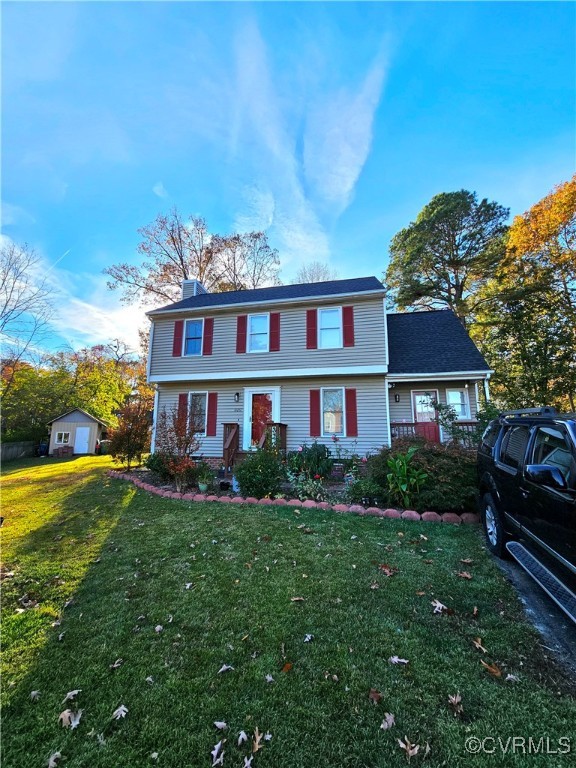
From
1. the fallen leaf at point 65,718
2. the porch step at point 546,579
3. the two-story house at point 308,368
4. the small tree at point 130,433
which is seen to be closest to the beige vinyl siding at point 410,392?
the two-story house at point 308,368

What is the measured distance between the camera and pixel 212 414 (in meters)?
12.0

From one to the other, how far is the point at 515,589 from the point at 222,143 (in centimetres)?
1323

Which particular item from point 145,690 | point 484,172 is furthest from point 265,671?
point 484,172

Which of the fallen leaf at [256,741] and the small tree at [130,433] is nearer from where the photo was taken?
the fallen leaf at [256,741]

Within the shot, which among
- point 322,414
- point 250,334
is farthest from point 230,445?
point 250,334

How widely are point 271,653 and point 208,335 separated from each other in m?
11.2

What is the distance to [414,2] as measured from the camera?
7125mm

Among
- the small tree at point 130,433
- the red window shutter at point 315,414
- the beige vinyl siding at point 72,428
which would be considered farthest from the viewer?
the beige vinyl siding at point 72,428

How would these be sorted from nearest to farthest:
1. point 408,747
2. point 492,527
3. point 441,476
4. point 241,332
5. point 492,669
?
1. point 408,747
2. point 492,669
3. point 492,527
4. point 441,476
5. point 241,332

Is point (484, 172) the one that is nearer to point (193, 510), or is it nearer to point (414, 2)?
point (414, 2)

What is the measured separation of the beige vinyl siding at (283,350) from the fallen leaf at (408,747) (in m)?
9.64

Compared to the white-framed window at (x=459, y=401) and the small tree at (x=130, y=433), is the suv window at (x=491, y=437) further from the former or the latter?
the small tree at (x=130, y=433)

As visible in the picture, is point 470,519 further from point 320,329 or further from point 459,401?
point 320,329

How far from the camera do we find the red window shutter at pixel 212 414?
11836 millimetres
